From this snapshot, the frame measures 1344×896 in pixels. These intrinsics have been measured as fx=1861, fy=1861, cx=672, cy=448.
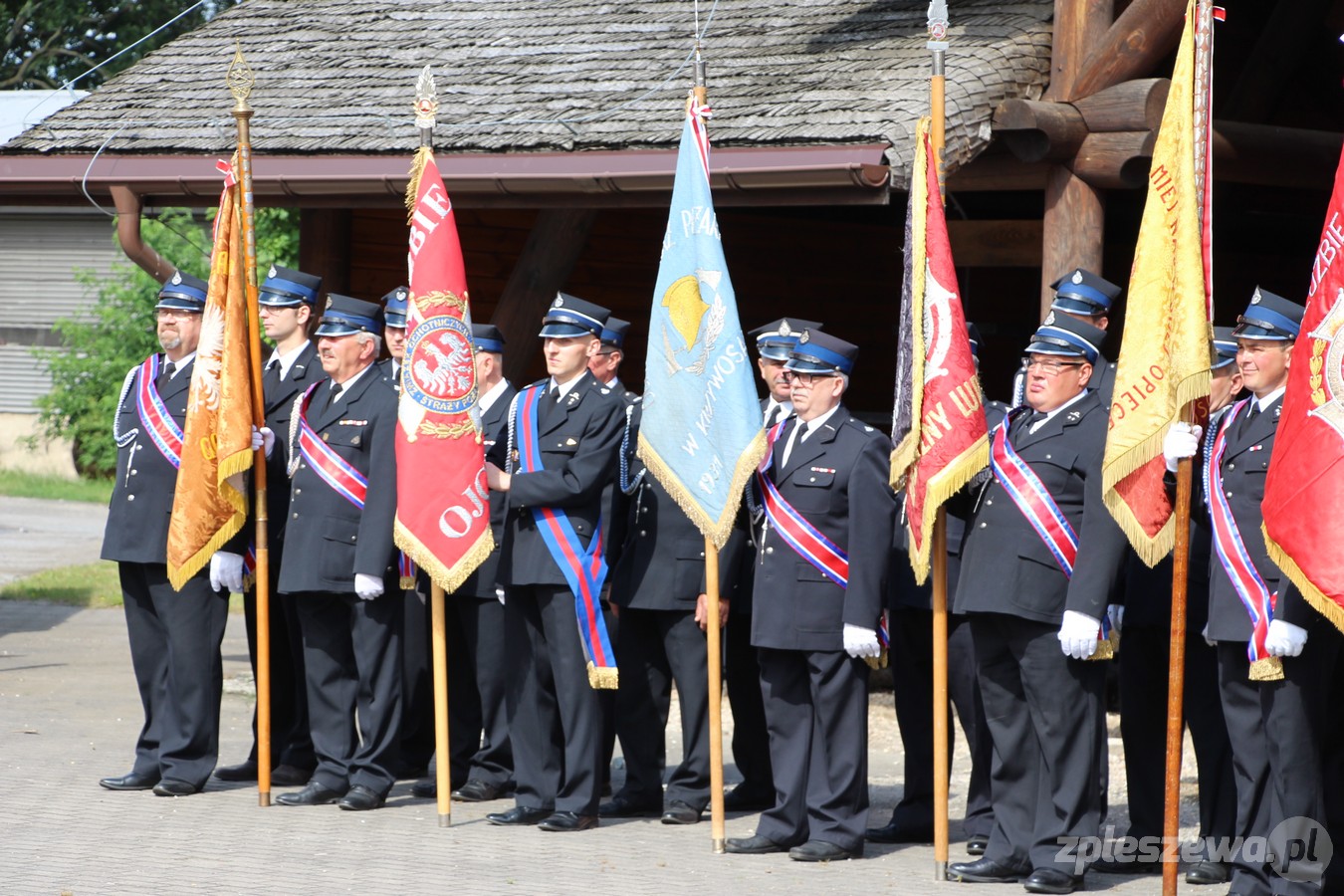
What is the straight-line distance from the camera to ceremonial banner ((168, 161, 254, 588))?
23.0 feet

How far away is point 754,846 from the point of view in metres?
6.46

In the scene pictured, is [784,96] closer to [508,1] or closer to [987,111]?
[987,111]

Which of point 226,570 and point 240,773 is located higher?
point 226,570

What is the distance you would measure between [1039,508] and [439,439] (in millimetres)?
2165

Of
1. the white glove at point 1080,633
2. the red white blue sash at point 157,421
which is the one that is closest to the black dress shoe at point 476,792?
the red white blue sash at point 157,421

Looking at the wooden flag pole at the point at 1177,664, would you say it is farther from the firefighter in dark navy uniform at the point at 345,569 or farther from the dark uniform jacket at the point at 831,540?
the firefighter in dark navy uniform at the point at 345,569

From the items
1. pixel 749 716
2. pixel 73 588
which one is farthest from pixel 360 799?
pixel 73 588

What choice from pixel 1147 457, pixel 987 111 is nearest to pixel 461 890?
pixel 1147 457

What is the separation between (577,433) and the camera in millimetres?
6875

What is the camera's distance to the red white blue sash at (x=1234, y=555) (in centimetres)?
542

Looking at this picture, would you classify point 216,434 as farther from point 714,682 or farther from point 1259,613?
point 1259,613

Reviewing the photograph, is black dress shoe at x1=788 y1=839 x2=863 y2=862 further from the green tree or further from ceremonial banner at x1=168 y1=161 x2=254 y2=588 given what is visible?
the green tree

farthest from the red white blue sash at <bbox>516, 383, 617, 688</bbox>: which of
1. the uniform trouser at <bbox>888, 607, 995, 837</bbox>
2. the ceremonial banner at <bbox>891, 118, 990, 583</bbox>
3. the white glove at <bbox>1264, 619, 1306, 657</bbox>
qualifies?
the white glove at <bbox>1264, 619, 1306, 657</bbox>

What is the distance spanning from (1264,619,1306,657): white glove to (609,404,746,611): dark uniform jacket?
2.32m
